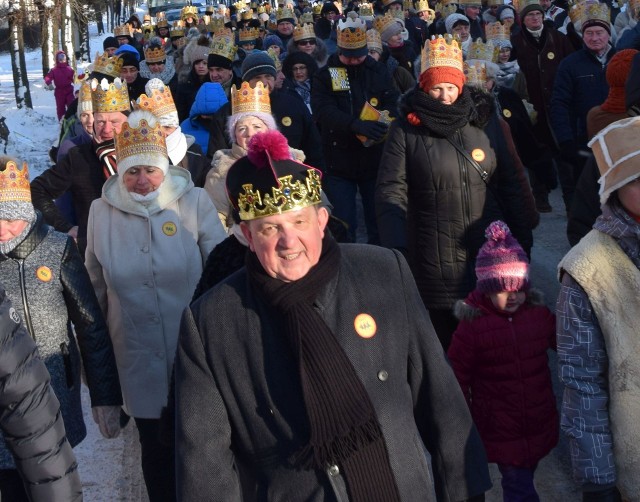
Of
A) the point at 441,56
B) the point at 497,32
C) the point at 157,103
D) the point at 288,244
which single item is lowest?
the point at 497,32

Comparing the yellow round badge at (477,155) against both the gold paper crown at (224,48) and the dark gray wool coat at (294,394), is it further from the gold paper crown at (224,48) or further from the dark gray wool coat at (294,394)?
the gold paper crown at (224,48)

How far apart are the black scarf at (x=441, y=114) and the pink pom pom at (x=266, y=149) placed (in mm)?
2213

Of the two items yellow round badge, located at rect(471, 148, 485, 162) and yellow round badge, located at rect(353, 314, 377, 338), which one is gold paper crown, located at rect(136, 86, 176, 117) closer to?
yellow round badge, located at rect(471, 148, 485, 162)

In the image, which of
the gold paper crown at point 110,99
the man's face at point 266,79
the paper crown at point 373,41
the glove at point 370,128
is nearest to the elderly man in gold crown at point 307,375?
the gold paper crown at point 110,99

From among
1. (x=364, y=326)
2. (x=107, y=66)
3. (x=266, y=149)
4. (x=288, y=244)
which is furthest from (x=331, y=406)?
(x=107, y=66)

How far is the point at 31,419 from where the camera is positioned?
10.3 ft

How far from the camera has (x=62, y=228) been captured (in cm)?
648

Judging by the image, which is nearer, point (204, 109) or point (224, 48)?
point (204, 109)

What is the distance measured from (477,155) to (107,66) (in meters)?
6.45

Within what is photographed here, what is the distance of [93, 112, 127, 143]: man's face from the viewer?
6.31m

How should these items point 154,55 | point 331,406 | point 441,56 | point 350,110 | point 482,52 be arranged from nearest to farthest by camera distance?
1. point 331,406
2. point 441,56
3. point 350,110
4. point 482,52
5. point 154,55

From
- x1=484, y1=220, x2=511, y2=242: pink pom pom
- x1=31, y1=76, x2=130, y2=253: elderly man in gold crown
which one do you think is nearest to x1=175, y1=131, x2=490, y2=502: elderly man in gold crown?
x1=484, y1=220, x2=511, y2=242: pink pom pom

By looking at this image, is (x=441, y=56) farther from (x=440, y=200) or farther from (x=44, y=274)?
(x=44, y=274)

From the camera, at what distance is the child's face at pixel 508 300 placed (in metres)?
4.66
